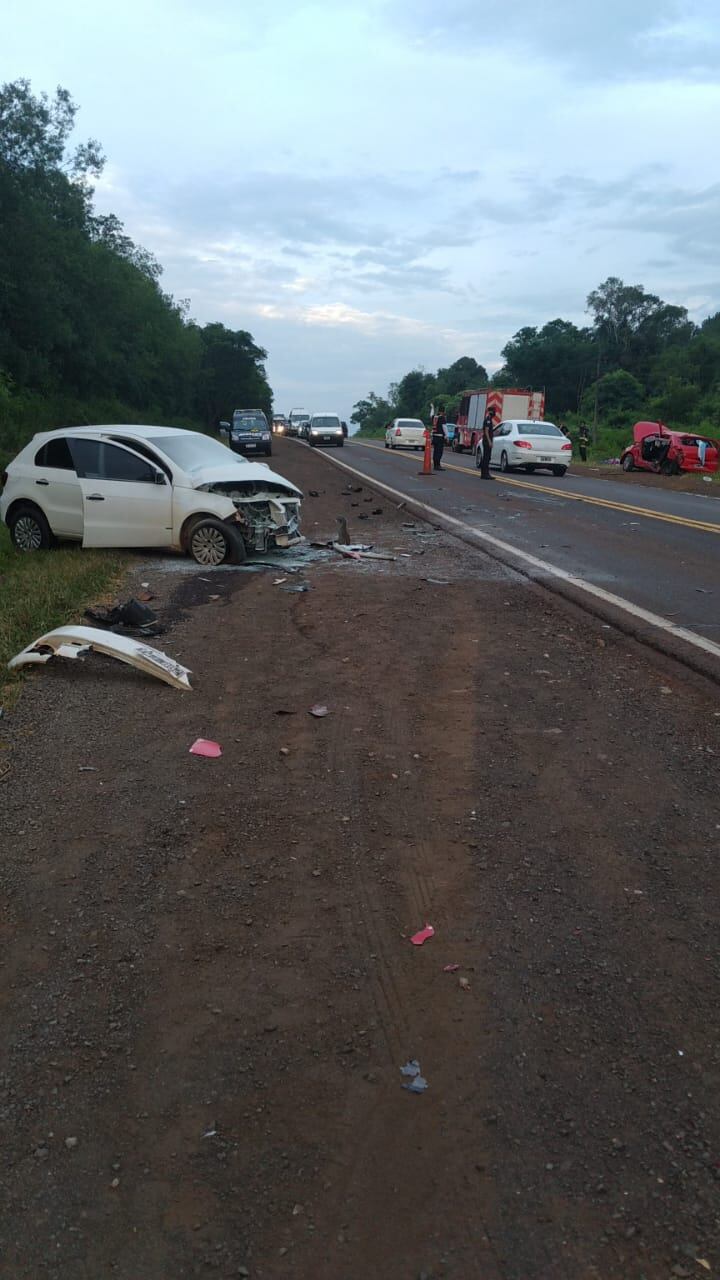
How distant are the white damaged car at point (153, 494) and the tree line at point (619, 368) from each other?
138 ft

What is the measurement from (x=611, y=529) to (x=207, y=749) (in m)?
11.2

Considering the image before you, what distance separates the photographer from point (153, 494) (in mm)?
11555

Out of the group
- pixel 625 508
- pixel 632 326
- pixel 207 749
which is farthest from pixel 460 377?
pixel 207 749

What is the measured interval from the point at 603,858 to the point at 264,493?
8.68 m

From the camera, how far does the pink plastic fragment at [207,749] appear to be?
5.22 metres

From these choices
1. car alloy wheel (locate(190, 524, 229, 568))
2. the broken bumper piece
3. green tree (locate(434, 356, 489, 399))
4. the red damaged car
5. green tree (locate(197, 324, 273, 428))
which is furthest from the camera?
green tree (locate(434, 356, 489, 399))

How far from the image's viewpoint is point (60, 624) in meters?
8.25

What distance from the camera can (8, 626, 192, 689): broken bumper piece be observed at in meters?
6.60

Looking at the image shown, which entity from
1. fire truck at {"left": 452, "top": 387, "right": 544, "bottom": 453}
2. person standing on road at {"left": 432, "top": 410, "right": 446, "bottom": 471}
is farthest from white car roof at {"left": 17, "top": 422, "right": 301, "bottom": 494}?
fire truck at {"left": 452, "top": 387, "right": 544, "bottom": 453}

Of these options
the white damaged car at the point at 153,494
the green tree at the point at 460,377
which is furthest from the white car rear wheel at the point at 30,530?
the green tree at the point at 460,377

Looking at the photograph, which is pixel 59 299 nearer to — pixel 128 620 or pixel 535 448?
pixel 535 448

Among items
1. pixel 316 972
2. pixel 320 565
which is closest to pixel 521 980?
pixel 316 972

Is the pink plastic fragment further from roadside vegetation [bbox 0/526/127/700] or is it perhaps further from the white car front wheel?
the white car front wheel

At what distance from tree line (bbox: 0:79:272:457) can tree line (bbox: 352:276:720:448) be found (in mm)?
26619
